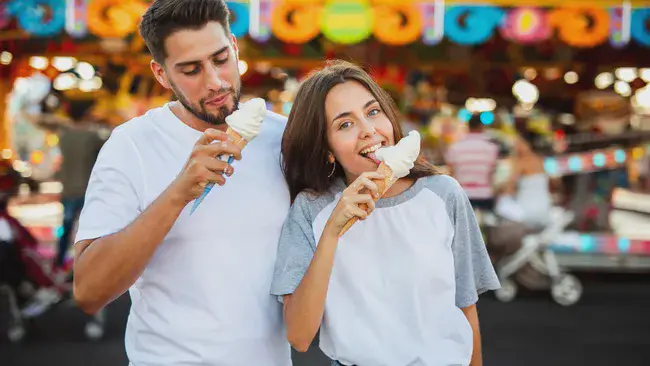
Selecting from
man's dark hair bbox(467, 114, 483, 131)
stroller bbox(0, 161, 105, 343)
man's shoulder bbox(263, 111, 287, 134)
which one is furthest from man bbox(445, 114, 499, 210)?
man's shoulder bbox(263, 111, 287, 134)

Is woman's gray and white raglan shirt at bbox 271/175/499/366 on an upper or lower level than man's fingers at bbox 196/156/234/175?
lower

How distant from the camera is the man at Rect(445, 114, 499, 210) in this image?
7.91 metres

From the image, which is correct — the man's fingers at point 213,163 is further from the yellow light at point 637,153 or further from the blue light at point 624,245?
the yellow light at point 637,153

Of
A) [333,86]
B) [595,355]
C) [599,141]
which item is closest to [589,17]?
[599,141]

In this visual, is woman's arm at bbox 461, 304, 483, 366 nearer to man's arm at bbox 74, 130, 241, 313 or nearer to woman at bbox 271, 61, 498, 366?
woman at bbox 271, 61, 498, 366

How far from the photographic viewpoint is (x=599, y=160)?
905 cm

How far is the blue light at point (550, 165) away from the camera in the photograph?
8.96 metres

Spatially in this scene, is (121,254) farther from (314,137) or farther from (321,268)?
(314,137)

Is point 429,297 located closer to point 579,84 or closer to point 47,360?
point 47,360

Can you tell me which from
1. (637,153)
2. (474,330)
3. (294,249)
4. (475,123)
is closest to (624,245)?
(637,153)

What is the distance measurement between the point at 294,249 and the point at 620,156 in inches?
320

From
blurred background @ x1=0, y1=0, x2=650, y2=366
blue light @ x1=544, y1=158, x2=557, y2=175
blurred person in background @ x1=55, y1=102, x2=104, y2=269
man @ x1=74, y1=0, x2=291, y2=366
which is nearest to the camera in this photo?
man @ x1=74, y1=0, x2=291, y2=366

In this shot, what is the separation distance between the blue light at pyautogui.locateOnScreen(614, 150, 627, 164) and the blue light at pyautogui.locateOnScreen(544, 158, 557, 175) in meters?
0.75

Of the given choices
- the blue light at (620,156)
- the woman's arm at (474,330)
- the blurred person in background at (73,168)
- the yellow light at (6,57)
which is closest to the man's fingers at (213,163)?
the woman's arm at (474,330)
